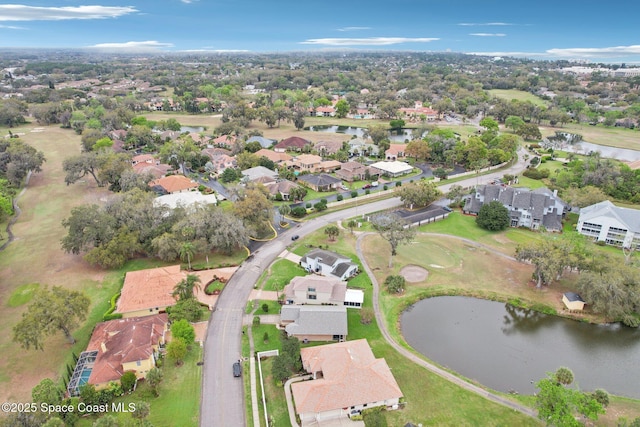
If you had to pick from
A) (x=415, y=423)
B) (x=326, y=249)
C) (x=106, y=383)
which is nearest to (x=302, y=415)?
(x=415, y=423)

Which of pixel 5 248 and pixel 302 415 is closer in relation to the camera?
pixel 302 415

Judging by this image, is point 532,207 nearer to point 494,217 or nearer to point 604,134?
point 494,217

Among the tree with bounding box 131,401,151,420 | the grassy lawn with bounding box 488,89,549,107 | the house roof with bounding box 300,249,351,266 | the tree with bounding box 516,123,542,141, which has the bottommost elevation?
the tree with bounding box 131,401,151,420

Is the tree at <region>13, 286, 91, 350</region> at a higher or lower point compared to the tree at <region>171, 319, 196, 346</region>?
higher

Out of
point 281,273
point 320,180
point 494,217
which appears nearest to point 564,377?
point 281,273

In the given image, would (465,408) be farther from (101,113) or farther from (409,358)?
(101,113)

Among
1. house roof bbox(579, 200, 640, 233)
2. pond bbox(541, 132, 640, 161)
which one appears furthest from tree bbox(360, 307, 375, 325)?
pond bbox(541, 132, 640, 161)

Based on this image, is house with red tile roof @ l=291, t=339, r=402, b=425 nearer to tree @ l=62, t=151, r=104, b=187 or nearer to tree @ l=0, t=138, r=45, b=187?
tree @ l=62, t=151, r=104, b=187
